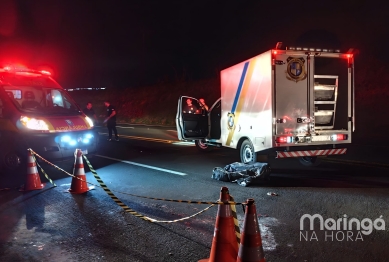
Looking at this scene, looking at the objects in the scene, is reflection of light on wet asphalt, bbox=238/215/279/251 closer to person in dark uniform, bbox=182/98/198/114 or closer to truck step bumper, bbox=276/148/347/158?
truck step bumper, bbox=276/148/347/158

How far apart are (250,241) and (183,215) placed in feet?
7.40

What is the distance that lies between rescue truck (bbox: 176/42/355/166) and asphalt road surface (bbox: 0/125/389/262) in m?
0.69

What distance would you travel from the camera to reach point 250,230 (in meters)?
3.17

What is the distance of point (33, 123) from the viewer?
8008 millimetres

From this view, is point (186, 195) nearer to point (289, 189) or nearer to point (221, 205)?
point (289, 189)

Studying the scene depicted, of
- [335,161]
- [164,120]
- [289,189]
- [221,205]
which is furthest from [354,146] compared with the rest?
[164,120]

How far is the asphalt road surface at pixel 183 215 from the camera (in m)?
4.04

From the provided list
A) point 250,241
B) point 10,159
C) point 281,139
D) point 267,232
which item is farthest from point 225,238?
point 10,159

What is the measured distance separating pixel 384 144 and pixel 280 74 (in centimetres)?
677

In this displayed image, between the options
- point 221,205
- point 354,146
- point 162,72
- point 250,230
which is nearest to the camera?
point 250,230

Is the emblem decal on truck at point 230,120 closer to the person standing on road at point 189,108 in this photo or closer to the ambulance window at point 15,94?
the person standing on road at point 189,108

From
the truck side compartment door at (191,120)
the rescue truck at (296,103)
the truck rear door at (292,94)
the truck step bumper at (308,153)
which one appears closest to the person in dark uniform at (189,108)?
the truck side compartment door at (191,120)

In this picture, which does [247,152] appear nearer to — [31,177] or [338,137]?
[338,137]

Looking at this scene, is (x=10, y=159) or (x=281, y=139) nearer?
(x=281, y=139)
